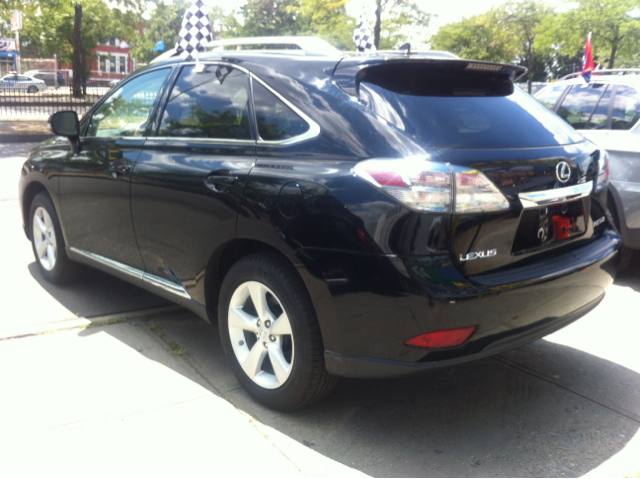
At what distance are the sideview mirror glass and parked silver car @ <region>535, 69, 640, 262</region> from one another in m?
4.29

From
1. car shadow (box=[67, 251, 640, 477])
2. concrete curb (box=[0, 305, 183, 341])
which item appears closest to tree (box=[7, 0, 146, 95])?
concrete curb (box=[0, 305, 183, 341])

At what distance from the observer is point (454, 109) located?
2.95 m

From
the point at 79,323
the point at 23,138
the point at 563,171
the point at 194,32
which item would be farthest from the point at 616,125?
the point at 23,138

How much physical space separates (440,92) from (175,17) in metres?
80.9

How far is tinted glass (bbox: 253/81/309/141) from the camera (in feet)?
10.0

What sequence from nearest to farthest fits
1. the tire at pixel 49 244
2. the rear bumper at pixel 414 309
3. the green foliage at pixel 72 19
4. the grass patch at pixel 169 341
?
the rear bumper at pixel 414 309 < the grass patch at pixel 169 341 < the tire at pixel 49 244 < the green foliage at pixel 72 19

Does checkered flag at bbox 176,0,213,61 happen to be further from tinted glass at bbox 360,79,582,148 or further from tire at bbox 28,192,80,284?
tire at bbox 28,192,80,284

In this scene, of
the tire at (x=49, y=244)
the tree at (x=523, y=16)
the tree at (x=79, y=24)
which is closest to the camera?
the tire at (x=49, y=244)

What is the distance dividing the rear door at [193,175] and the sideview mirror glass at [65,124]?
36.5 inches

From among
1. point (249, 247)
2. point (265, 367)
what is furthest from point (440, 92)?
point (265, 367)

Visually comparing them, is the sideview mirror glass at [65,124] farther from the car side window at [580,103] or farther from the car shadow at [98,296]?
the car side window at [580,103]

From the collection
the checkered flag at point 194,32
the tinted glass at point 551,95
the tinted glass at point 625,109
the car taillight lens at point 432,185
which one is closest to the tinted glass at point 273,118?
the car taillight lens at point 432,185

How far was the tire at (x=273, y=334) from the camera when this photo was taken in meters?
2.85

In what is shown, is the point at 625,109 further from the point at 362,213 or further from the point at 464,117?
the point at 362,213
